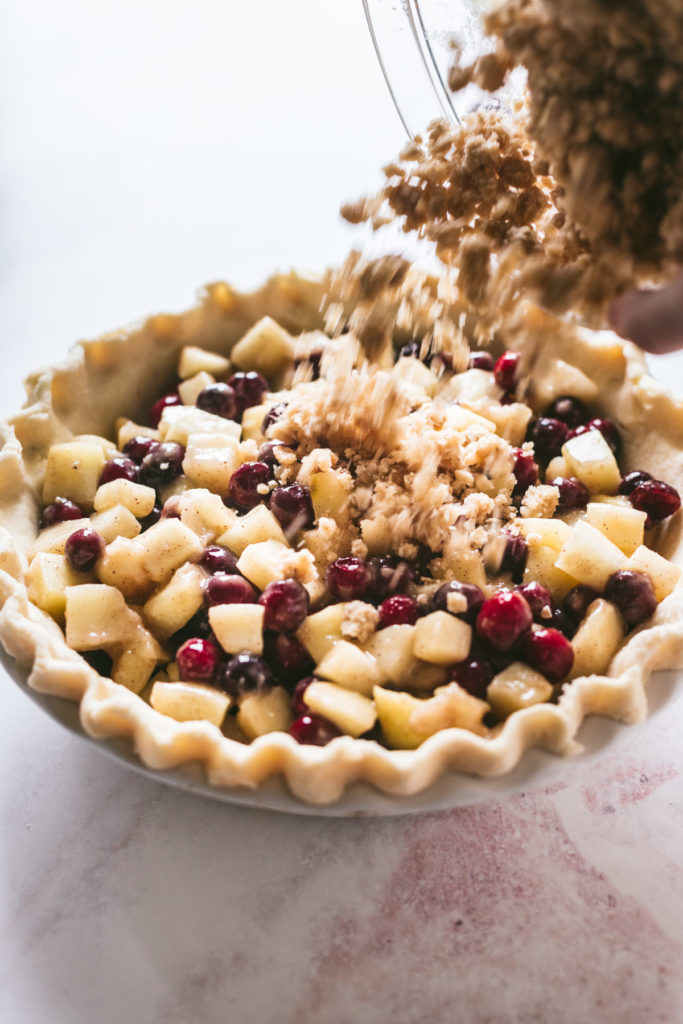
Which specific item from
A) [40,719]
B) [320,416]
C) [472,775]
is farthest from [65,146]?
[472,775]

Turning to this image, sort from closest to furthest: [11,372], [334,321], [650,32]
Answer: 1. [650,32]
2. [334,321]
3. [11,372]

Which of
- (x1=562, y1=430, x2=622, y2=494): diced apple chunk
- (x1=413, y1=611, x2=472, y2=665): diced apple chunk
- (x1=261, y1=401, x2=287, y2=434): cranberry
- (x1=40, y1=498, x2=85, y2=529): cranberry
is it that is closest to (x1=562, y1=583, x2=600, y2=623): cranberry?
(x1=413, y1=611, x2=472, y2=665): diced apple chunk

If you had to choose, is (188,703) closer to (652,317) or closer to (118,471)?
(118,471)

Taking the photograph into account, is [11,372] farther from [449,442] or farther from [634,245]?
[634,245]

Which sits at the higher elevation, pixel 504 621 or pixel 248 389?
pixel 248 389

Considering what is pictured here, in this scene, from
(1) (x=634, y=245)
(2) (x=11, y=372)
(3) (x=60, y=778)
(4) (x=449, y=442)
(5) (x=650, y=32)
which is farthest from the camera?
(2) (x=11, y=372)

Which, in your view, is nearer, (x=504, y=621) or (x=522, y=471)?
(x=504, y=621)

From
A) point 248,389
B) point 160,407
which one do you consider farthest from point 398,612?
point 160,407
